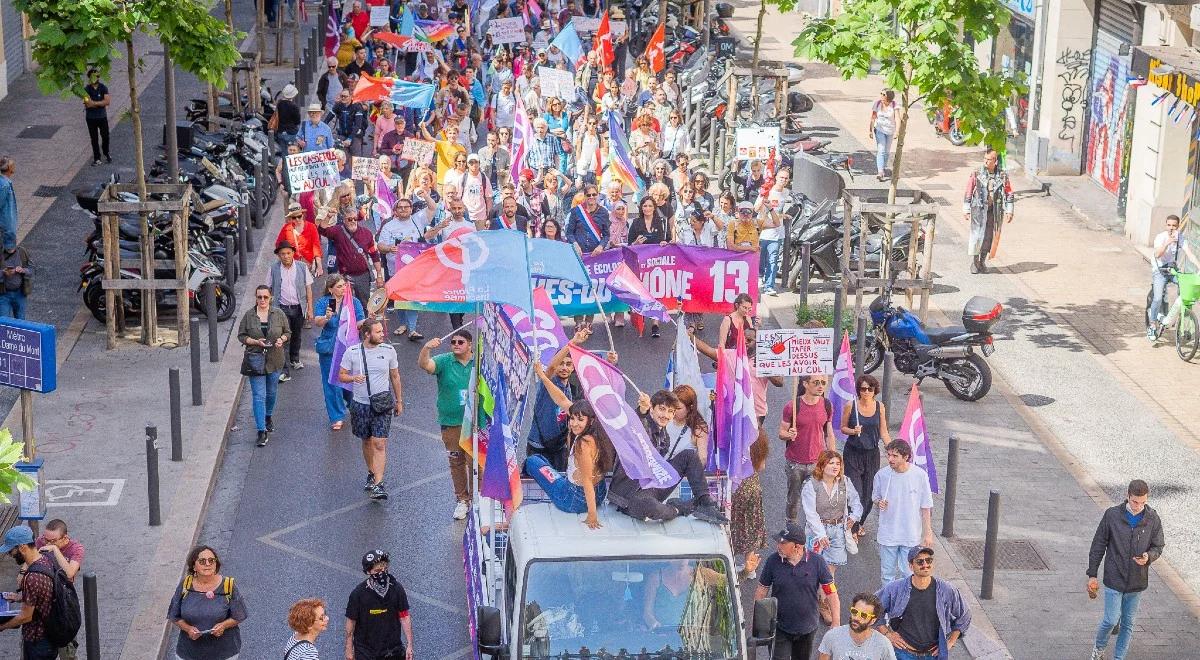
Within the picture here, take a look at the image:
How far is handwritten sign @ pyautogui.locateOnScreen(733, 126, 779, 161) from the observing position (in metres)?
26.8

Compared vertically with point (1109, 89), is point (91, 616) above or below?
below

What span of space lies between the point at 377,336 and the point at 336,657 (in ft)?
12.4

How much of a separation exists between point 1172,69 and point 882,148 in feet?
32.2

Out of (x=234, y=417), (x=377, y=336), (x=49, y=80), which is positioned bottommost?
(x=234, y=417)

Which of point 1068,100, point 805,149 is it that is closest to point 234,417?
point 805,149

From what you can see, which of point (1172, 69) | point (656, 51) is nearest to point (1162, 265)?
point (1172, 69)

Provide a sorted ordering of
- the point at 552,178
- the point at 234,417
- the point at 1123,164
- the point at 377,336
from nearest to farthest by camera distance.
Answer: the point at 377,336, the point at 234,417, the point at 552,178, the point at 1123,164

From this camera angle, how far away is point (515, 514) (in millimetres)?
11422

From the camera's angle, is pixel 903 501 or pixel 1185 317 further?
pixel 1185 317

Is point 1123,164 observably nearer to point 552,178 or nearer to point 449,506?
point 552,178

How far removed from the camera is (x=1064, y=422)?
18984 millimetres

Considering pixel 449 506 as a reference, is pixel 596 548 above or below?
above

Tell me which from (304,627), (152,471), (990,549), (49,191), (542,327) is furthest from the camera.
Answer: (49,191)

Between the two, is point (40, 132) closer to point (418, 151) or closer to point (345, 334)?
point (418, 151)
